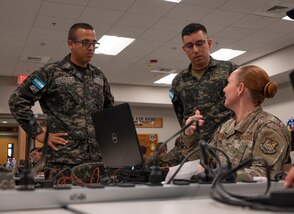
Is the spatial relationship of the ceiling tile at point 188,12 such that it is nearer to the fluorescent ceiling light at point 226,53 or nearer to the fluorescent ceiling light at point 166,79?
the fluorescent ceiling light at point 226,53

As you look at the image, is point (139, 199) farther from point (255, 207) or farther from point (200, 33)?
point (200, 33)

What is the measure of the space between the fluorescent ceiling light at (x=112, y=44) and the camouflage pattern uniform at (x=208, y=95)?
4.02 m

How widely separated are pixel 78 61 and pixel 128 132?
1070mm

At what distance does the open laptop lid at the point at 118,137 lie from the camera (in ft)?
4.65

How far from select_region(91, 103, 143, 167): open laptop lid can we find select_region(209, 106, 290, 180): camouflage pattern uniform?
0.43m

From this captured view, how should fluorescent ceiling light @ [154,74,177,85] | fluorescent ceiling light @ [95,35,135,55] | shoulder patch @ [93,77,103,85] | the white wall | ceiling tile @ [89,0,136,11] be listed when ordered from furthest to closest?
fluorescent ceiling light @ [154,74,177,85]
the white wall
fluorescent ceiling light @ [95,35,135,55]
ceiling tile @ [89,0,136,11]
shoulder patch @ [93,77,103,85]

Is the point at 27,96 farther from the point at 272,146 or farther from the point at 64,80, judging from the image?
the point at 272,146

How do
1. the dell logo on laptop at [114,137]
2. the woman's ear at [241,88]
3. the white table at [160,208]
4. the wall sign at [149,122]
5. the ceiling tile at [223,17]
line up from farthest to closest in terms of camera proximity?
the wall sign at [149,122]
the ceiling tile at [223,17]
the woman's ear at [241,88]
the dell logo on laptop at [114,137]
the white table at [160,208]

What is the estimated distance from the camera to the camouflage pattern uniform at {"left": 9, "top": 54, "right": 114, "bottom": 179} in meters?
2.23

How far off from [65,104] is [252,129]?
3.66ft

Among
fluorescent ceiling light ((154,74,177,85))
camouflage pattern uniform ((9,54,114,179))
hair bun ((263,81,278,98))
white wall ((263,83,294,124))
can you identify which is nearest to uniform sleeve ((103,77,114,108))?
camouflage pattern uniform ((9,54,114,179))

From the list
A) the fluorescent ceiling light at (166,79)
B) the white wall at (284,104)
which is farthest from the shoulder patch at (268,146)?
the fluorescent ceiling light at (166,79)

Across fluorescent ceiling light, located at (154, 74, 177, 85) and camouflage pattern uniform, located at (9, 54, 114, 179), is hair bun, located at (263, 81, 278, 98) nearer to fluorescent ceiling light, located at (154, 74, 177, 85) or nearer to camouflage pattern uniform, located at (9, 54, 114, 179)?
camouflage pattern uniform, located at (9, 54, 114, 179)

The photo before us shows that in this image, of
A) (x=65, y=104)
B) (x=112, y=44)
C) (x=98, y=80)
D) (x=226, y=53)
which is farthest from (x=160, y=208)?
(x=226, y=53)
